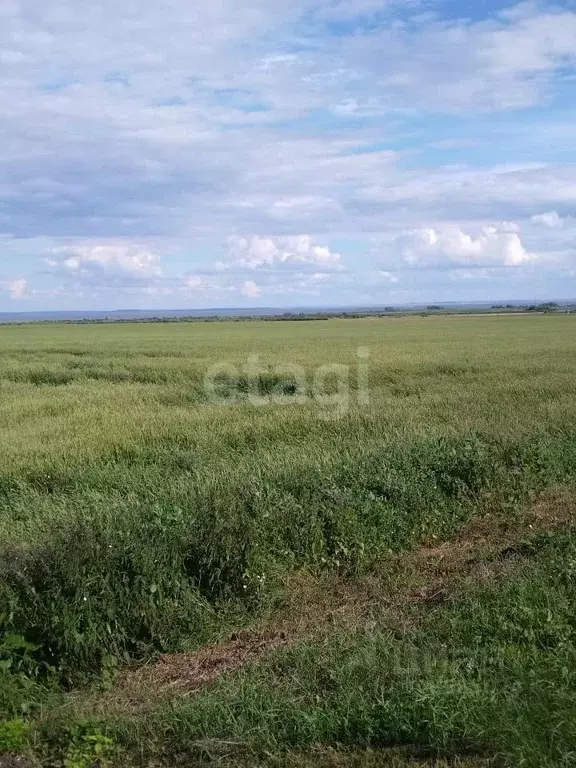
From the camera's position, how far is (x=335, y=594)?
6.64 meters

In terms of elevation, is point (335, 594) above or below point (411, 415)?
below

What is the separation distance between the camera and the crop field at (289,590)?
405cm

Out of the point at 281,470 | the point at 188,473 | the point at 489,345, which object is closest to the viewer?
the point at 281,470

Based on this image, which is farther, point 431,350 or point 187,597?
point 431,350

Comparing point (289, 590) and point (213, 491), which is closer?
point (289, 590)

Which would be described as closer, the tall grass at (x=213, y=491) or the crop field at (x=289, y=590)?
the crop field at (x=289, y=590)

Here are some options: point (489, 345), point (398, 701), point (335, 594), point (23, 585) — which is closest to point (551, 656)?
point (398, 701)

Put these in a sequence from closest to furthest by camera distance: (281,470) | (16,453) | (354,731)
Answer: (354,731)
(281,470)
(16,453)

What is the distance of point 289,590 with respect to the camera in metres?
6.63

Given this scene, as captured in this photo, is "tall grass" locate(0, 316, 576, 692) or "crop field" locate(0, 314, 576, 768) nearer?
"crop field" locate(0, 314, 576, 768)

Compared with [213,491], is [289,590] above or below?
below

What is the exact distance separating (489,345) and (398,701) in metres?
28.9

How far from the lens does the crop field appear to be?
13.3 feet

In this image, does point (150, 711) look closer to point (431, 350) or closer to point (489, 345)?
point (431, 350)
